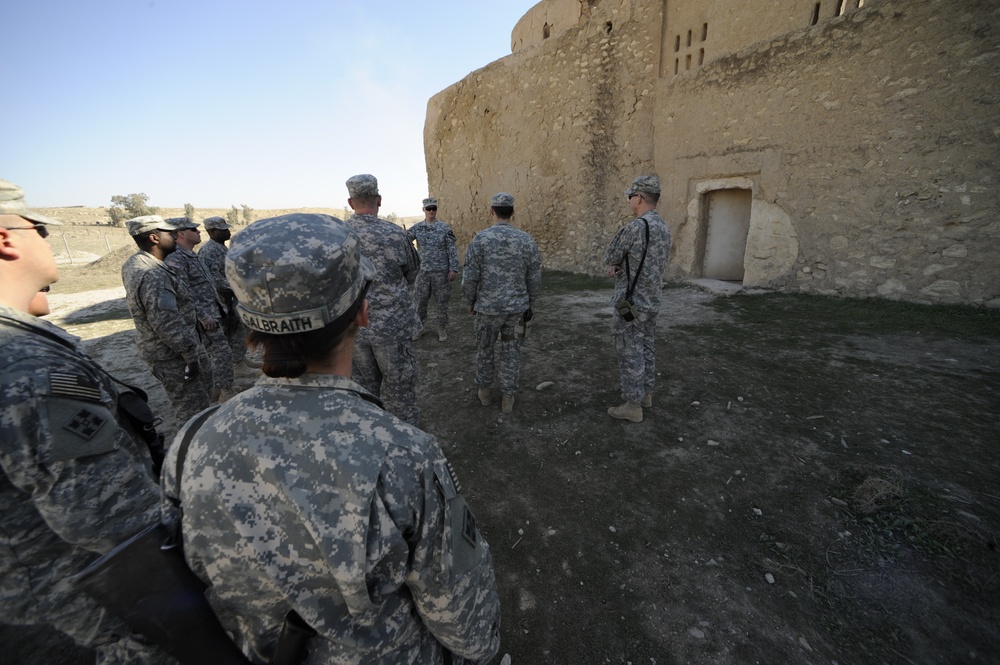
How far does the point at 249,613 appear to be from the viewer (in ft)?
3.01

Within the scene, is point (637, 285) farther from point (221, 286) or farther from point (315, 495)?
point (221, 286)

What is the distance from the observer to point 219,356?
4465mm

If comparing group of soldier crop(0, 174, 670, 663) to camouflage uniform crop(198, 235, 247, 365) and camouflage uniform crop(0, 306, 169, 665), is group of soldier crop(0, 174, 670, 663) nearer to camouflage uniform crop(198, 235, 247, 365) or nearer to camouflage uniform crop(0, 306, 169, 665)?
camouflage uniform crop(0, 306, 169, 665)

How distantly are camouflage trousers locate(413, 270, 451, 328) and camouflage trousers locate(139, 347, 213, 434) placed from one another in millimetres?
3016

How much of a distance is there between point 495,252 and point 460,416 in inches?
61.7

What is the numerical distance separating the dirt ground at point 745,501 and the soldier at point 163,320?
1.68 metres

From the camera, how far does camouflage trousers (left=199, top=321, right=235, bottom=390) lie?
4406mm

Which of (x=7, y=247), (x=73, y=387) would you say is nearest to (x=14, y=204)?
(x=7, y=247)

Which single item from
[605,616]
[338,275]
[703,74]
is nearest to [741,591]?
[605,616]

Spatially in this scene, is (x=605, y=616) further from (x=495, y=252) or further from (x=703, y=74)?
(x=703, y=74)

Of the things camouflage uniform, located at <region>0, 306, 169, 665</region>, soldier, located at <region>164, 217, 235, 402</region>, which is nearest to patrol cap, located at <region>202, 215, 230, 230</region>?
soldier, located at <region>164, 217, 235, 402</region>

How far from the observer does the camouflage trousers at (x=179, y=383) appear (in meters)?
3.23

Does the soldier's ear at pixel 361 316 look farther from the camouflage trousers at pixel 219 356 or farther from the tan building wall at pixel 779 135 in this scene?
the tan building wall at pixel 779 135

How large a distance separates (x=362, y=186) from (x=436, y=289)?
3.09 metres
